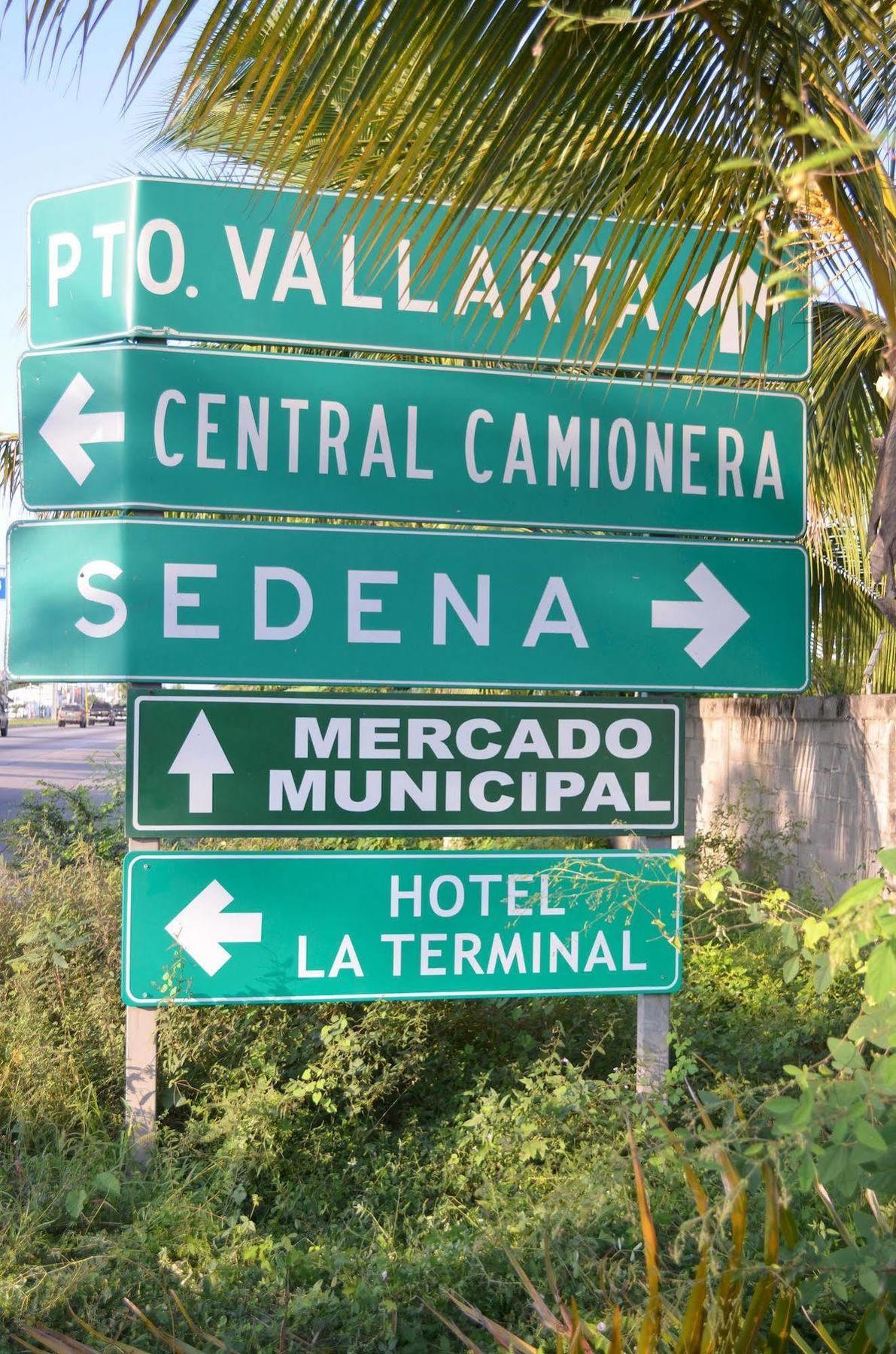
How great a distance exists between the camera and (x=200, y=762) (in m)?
3.61

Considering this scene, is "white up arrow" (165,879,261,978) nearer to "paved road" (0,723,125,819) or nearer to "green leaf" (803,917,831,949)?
"green leaf" (803,917,831,949)

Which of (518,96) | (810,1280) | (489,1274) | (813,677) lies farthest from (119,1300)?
(813,677)

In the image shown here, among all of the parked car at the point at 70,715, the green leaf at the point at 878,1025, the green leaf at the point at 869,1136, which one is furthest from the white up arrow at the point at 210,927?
the parked car at the point at 70,715

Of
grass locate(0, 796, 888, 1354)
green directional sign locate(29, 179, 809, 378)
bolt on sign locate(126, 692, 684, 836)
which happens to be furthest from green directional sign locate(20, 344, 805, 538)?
grass locate(0, 796, 888, 1354)

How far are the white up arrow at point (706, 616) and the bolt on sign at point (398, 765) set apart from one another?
9.0 inches

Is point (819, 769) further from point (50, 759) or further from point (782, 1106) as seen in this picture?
point (50, 759)

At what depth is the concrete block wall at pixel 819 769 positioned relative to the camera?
21.3ft

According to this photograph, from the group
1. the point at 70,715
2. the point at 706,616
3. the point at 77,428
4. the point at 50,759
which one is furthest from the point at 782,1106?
the point at 70,715

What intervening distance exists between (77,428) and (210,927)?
162 cm

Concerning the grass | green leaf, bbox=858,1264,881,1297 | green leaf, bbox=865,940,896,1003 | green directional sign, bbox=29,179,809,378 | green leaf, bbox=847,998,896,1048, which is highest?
green directional sign, bbox=29,179,809,378

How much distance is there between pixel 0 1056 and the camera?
381 centimetres

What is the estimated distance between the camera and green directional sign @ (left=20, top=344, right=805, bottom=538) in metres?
3.59

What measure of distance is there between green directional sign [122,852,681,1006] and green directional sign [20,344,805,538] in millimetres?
1133

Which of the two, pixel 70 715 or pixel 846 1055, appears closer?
pixel 846 1055
